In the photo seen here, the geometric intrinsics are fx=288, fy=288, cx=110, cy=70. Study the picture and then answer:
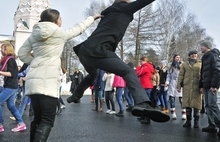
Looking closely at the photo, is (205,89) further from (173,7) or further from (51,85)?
(173,7)

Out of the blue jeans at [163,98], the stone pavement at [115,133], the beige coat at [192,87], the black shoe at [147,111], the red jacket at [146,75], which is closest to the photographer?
the black shoe at [147,111]

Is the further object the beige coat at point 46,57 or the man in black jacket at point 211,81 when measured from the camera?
the man in black jacket at point 211,81

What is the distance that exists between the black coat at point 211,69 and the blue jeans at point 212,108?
0.62ft

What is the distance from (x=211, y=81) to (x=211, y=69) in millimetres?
260

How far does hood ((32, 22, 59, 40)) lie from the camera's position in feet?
11.1

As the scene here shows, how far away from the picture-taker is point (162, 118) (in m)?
3.52

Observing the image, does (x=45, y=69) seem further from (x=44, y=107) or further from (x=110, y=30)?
(x=110, y=30)

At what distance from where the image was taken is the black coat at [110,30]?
144 inches

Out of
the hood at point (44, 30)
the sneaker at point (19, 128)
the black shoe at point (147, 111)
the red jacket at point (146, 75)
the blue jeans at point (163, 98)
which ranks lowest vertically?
the sneaker at point (19, 128)

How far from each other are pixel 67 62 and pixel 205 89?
152 feet

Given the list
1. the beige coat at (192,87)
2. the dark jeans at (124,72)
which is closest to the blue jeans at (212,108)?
the beige coat at (192,87)

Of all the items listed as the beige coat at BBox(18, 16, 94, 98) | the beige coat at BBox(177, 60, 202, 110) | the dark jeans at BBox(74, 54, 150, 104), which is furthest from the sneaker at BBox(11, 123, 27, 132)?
the beige coat at BBox(177, 60, 202, 110)

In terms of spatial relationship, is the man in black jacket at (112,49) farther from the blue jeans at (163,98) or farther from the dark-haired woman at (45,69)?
the blue jeans at (163,98)

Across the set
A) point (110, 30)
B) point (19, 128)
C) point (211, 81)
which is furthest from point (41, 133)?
point (211, 81)
